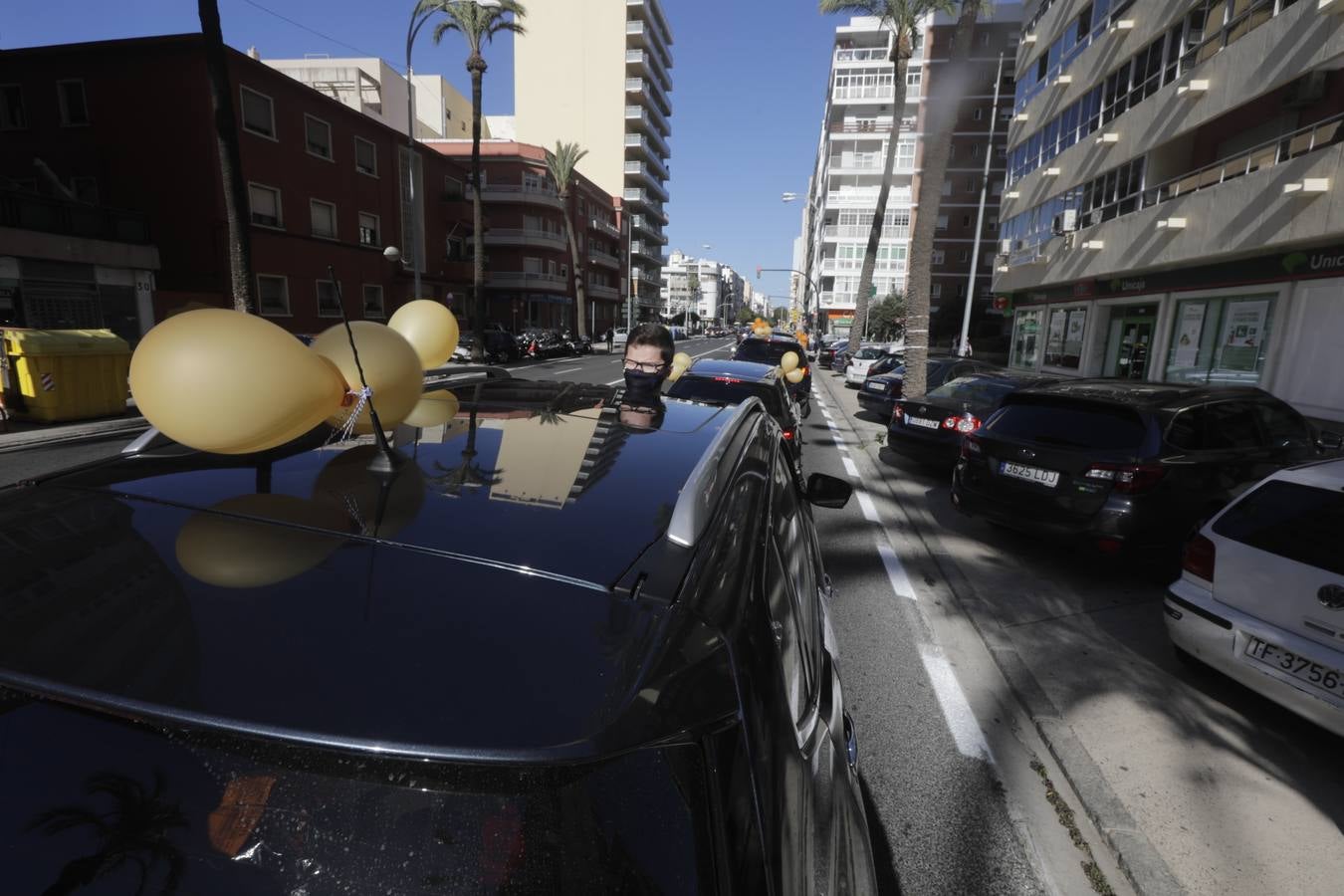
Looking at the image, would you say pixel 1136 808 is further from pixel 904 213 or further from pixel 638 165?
pixel 638 165

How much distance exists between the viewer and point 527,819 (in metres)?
0.83

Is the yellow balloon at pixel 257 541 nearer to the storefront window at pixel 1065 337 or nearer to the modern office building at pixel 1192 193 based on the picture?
the modern office building at pixel 1192 193

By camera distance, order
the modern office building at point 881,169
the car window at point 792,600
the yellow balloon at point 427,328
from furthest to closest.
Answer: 1. the modern office building at point 881,169
2. the yellow balloon at point 427,328
3. the car window at point 792,600

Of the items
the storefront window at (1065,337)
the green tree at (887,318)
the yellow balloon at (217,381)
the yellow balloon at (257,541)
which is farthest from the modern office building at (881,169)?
the yellow balloon at (257,541)

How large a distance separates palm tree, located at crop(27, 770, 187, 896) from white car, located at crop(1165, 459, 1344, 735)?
13.9 ft

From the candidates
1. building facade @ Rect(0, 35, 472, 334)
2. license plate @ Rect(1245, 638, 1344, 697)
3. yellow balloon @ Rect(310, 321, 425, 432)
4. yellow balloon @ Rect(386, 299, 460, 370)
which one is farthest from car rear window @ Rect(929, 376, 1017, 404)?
building facade @ Rect(0, 35, 472, 334)

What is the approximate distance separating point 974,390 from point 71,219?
22433mm

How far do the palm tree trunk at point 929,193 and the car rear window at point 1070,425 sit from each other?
6111 mm

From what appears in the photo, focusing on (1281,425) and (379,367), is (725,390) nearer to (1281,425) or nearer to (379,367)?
(379,367)

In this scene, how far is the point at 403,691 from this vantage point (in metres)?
0.94

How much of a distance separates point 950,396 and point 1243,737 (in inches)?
271

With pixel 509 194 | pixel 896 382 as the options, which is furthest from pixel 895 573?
pixel 509 194

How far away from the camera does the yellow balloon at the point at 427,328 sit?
10.7 ft

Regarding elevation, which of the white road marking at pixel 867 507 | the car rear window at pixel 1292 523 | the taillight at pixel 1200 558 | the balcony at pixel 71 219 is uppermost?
the balcony at pixel 71 219
